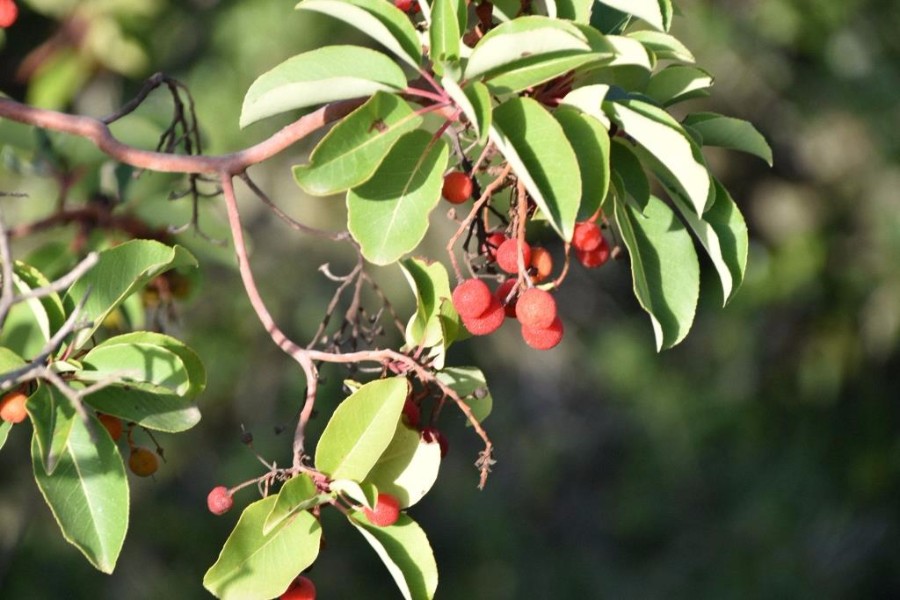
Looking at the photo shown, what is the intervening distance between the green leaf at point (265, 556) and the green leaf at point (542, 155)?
344 millimetres

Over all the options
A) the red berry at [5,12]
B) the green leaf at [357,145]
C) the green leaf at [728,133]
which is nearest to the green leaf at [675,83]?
the green leaf at [728,133]

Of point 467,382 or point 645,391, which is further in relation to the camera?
point 645,391

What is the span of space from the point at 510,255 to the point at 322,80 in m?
0.24

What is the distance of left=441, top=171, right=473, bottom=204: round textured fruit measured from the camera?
1.12 meters

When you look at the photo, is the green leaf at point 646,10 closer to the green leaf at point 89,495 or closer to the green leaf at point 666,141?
the green leaf at point 666,141

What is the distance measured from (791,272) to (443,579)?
1.56 m

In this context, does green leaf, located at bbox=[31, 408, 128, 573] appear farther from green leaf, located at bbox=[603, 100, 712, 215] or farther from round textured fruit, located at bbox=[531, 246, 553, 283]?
green leaf, located at bbox=[603, 100, 712, 215]

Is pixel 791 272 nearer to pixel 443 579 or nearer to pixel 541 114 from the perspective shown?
pixel 443 579

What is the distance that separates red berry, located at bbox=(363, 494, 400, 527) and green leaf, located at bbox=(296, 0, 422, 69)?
1.25 ft

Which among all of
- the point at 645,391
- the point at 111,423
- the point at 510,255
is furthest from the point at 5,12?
the point at 645,391

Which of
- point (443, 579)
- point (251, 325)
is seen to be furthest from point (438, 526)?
point (251, 325)

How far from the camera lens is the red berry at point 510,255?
3.72 feet

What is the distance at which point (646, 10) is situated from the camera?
3.67 feet

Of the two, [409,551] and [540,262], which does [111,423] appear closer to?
[409,551]
